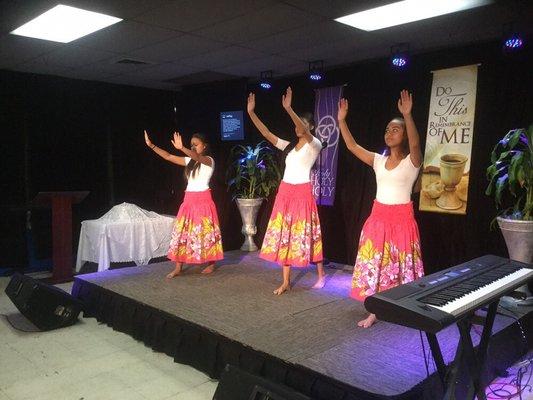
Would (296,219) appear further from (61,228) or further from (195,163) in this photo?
(61,228)

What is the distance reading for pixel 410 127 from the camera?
3.01 m

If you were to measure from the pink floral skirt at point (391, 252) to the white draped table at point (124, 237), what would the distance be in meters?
3.39

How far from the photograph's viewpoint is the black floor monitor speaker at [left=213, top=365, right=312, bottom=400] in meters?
1.95

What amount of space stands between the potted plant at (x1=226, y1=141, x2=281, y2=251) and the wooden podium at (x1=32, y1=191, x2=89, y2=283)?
209 cm

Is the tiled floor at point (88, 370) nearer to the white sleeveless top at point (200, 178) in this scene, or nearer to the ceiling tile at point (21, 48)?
the white sleeveless top at point (200, 178)

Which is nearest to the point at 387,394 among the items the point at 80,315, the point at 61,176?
the point at 80,315

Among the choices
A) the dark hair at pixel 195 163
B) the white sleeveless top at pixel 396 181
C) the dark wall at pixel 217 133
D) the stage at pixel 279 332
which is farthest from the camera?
the dark hair at pixel 195 163

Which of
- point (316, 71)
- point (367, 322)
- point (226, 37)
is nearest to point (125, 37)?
point (226, 37)

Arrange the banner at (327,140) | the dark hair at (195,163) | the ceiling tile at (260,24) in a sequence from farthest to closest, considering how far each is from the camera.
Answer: the banner at (327,140)
the dark hair at (195,163)
the ceiling tile at (260,24)

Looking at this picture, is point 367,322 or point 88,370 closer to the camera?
point 88,370

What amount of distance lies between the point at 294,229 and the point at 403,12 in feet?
6.63

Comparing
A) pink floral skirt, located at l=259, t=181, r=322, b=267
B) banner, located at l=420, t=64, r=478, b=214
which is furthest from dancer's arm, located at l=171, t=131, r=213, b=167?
banner, located at l=420, t=64, r=478, b=214

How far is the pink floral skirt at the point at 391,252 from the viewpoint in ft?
10.5

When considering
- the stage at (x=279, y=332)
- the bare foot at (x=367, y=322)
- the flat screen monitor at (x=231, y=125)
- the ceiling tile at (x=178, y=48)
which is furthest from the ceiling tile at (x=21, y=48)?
the bare foot at (x=367, y=322)
